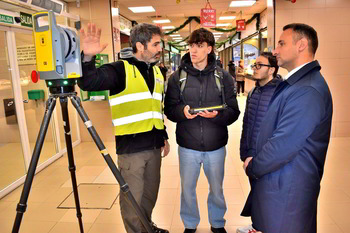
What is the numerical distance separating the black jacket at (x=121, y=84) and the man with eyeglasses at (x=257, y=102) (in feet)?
2.32

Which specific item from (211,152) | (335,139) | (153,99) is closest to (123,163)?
(153,99)

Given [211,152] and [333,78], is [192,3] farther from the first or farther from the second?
[211,152]

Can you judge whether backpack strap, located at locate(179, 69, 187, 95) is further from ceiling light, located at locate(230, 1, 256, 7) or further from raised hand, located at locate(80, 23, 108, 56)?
ceiling light, located at locate(230, 1, 256, 7)

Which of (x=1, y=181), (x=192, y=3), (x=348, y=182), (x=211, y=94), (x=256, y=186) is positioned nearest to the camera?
(x=256, y=186)

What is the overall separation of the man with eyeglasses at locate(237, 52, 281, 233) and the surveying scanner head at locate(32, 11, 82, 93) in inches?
57.2

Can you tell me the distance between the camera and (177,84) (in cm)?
232

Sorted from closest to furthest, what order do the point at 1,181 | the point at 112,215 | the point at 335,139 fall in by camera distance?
the point at 112,215
the point at 1,181
the point at 335,139

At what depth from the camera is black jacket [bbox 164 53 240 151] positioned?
2271 millimetres

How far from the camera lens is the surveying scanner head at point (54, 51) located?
126 centimetres

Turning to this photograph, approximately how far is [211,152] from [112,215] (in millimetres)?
1410

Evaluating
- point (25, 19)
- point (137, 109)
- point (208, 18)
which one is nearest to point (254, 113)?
point (137, 109)

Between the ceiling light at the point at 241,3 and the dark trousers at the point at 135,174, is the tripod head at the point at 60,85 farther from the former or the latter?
the ceiling light at the point at 241,3

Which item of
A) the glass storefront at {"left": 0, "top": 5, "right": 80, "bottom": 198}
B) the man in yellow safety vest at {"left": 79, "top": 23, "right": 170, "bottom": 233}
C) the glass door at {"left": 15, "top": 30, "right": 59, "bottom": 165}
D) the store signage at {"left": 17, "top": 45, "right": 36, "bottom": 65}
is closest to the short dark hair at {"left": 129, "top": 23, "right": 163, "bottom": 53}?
the man in yellow safety vest at {"left": 79, "top": 23, "right": 170, "bottom": 233}

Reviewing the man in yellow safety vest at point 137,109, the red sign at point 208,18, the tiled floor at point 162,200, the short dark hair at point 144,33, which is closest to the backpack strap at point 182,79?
the man in yellow safety vest at point 137,109
